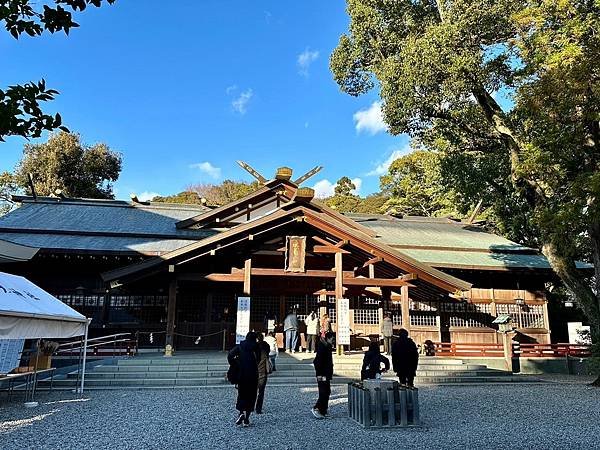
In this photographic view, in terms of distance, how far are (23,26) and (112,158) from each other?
3240 cm

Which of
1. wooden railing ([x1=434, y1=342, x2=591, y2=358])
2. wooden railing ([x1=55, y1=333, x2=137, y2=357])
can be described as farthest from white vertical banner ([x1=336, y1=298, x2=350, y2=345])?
wooden railing ([x1=55, y1=333, x2=137, y2=357])

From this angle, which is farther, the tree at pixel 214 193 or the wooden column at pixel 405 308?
the tree at pixel 214 193

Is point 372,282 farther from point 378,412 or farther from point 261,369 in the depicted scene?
point 378,412

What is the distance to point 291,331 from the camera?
46.5 ft

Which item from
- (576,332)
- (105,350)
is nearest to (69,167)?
(105,350)

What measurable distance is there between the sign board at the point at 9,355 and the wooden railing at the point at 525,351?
12.7 m

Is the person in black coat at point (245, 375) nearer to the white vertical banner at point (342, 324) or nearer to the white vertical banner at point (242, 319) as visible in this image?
the white vertical banner at point (242, 319)

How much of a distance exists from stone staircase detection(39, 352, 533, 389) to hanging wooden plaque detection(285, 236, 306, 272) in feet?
8.98

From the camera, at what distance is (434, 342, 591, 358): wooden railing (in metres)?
15.8

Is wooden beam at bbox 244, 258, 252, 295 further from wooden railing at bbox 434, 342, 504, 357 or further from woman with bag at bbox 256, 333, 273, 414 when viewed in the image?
wooden railing at bbox 434, 342, 504, 357

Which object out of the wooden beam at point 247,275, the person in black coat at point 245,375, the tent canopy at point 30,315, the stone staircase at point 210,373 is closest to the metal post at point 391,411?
the person in black coat at point 245,375

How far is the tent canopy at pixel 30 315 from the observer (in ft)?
23.2

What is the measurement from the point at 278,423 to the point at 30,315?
4.63 metres

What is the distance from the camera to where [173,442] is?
6.10 metres
